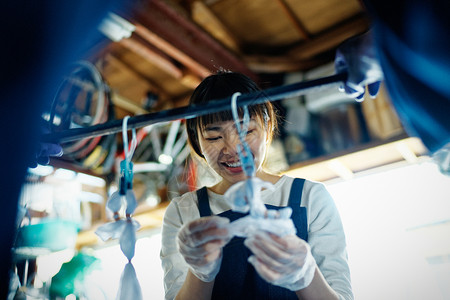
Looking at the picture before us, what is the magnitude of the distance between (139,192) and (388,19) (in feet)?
21.4

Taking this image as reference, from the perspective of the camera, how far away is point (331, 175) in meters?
3.53

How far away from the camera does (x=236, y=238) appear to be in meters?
1.39

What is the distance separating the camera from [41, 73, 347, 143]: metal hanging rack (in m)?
0.81

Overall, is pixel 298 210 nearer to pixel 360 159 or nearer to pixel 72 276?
pixel 72 276

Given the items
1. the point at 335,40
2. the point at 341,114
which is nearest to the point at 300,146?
the point at 341,114

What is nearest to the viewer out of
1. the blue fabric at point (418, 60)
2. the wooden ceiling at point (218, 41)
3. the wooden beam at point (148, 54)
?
the blue fabric at point (418, 60)

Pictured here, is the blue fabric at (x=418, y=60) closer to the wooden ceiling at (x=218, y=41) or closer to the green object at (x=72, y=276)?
the green object at (x=72, y=276)

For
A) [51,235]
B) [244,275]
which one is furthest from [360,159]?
[51,235]

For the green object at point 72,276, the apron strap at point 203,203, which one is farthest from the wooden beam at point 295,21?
the green object at point 72,276

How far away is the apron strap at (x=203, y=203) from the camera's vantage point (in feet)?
4.76

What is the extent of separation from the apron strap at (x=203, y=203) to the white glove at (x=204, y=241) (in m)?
0.47

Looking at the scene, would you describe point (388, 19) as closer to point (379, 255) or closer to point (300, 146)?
point (379, 255)

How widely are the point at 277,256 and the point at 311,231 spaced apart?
0.54 meters

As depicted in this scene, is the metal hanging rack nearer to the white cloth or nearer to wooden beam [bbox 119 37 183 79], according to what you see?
the white cloth
